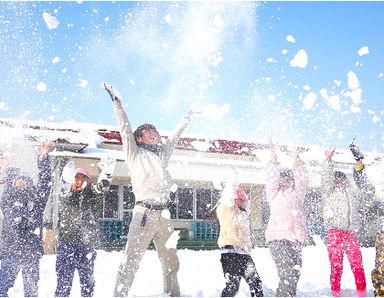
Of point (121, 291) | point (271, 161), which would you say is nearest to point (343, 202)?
point (271, 161)

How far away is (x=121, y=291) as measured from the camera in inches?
173

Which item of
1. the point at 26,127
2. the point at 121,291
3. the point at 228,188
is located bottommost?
the point at 121,291

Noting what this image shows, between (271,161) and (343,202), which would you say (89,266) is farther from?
(343,202)

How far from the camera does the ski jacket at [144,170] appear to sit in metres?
4.74

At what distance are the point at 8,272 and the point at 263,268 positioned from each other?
472 cm

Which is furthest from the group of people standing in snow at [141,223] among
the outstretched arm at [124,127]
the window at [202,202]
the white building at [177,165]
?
the window at [202,202]

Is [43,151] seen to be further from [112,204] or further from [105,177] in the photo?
[112,204]

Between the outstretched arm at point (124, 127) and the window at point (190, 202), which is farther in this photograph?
the window at point (190, 202)

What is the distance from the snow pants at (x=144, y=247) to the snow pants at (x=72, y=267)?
53cm

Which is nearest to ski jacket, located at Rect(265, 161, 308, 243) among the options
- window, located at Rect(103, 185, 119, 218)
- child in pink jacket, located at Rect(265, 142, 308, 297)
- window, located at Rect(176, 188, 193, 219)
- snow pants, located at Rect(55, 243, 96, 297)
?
child in pink jacket, located at Rect(265, 142, 308, 297)

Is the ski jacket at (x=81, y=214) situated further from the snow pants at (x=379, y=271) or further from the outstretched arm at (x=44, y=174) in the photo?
the snow pants at (x=379, y=271)

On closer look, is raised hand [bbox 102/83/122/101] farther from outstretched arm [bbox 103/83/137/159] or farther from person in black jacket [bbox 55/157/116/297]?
person in black jacket [bbox 55/157/116/297]

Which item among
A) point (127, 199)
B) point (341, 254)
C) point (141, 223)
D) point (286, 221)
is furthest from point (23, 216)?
point (127, 199)

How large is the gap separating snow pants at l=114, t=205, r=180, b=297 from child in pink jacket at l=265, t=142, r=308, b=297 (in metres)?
0.98
